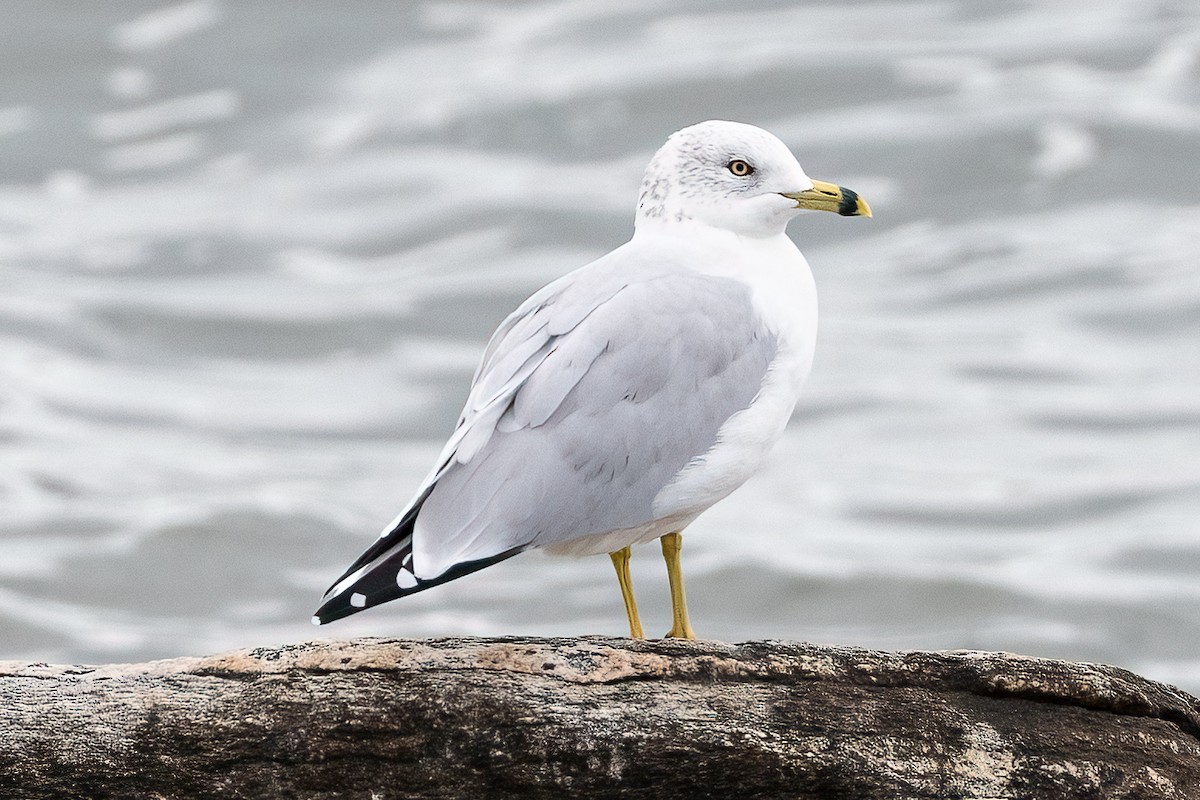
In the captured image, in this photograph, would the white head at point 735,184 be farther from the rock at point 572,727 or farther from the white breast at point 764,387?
the rock at point 572,727

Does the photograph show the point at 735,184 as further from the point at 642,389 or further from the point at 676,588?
the point at 676,588

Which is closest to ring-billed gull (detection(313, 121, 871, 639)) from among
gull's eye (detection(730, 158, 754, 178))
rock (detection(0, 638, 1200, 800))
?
gull's eye (detection(730, 158, 754, 178))

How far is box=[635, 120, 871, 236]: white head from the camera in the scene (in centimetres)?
602

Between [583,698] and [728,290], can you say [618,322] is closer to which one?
[728,290]

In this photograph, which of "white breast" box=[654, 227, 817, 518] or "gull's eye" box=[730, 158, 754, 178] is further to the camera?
"gull's eye" box=[730, 158, 754, 178]

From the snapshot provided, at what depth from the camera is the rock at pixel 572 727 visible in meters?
4.82

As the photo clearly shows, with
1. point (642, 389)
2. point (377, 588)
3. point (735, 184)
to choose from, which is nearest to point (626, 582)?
point (642, 389)

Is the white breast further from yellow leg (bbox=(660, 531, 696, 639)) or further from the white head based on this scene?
yellow leg (bbox=(660, 531, 696, 639))

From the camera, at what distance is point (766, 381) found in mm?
5699

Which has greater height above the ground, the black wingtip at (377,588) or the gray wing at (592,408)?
the gray wing at (592,408)

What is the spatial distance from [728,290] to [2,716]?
2703 mm

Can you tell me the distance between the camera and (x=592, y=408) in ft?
17.9

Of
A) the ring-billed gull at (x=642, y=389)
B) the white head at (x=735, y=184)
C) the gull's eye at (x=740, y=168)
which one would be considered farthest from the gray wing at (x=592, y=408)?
the gull's eye at (x=740, y=168)

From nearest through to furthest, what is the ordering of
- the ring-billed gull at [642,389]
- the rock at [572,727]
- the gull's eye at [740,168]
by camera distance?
the rock at [572,727], the ring-billed gull at [642,389], the gull's eye at [740,168]
